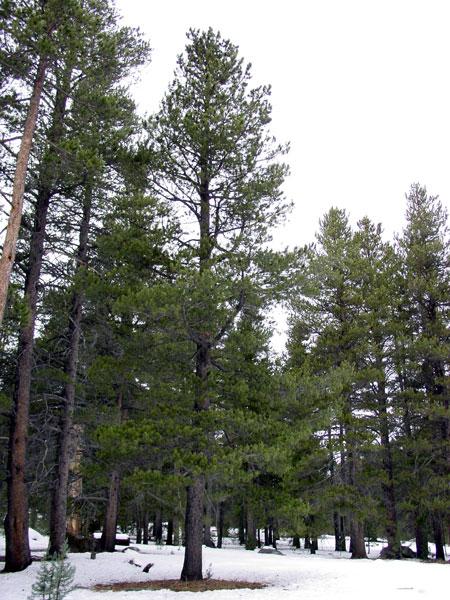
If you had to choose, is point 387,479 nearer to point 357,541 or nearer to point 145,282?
point 357,541

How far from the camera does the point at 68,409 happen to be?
13930 mm

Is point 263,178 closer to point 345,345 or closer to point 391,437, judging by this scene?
point 345,345

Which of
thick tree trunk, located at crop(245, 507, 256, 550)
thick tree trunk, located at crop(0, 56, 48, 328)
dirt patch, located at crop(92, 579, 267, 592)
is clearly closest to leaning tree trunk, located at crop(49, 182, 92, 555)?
dirt patch, located at crop(92, 579, 267, 592)

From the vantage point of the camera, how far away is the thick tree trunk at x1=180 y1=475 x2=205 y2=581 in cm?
1123

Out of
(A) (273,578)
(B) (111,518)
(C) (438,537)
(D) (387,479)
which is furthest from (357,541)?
(B) (111,518)

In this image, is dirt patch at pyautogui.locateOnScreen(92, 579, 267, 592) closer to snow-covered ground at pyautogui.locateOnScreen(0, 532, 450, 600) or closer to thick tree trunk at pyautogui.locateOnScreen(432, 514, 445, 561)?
snow-covered ground at pyautogui.locateOnScreen(0, 532, 450, 600)

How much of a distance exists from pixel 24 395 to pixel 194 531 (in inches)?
205

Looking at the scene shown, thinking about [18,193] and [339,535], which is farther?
[339,535]

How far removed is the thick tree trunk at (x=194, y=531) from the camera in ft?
36.9

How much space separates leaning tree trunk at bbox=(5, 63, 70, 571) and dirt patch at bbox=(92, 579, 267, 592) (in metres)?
2.20

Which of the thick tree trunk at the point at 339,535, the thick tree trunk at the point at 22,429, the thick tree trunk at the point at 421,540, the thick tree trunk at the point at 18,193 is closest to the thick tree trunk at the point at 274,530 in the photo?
the thick tree trunk at the point at 339,535

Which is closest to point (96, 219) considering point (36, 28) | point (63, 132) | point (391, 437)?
point (63, 132)

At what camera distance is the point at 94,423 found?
1581 centimetres

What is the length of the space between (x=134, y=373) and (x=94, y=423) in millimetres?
3908
